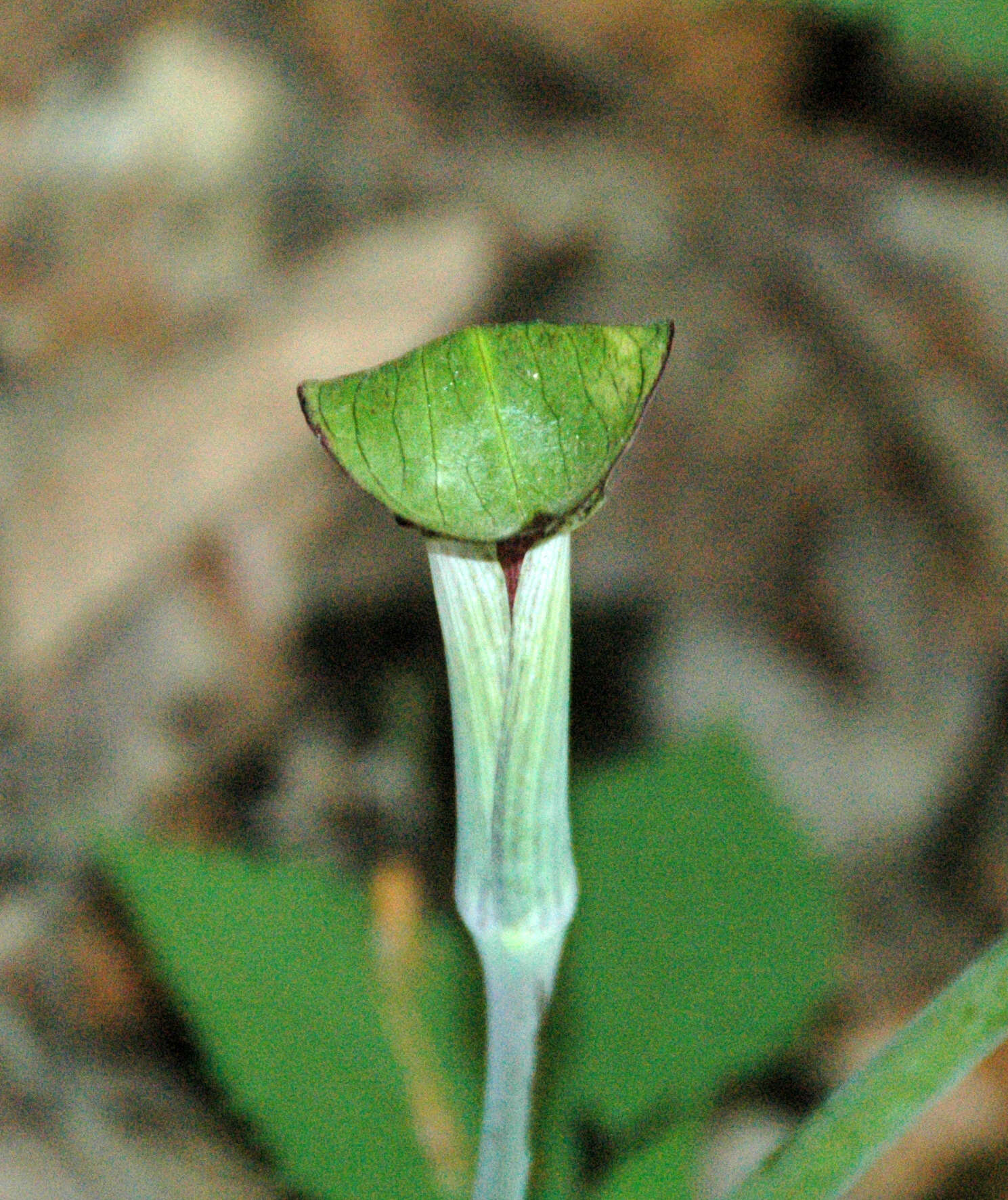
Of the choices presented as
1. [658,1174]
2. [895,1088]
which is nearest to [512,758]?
[895,1088]

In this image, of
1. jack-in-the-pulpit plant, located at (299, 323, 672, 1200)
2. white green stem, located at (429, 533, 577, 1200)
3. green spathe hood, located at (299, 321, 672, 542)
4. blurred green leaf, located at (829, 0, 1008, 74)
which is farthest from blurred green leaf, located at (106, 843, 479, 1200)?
blurred green leaf, located at (829, 0, 1008, 74)

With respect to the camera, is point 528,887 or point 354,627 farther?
point 354,627

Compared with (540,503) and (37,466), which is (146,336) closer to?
(37,466)

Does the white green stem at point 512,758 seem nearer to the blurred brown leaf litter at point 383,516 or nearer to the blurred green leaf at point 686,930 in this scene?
the blurred green leaf at point 686,930

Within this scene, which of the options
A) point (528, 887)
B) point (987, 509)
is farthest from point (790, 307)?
point (528, 887)

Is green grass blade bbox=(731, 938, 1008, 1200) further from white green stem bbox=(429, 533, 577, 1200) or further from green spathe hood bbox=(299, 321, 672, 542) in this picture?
green spathe hood bbox=(299, 321, 672, 542)

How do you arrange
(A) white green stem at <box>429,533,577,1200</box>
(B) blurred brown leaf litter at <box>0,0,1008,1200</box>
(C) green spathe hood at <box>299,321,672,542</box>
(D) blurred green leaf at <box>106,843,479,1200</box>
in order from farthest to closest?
(B) blurred brown leaf litter at <box>0,0,1008,1200</box> → (D) blurred green leaf at <box>106,843,479,1200</box> → (A) white green stem at <box>429,533,577,1200</box> → (C) green spathe hood at <box>299,321,672,542</box>

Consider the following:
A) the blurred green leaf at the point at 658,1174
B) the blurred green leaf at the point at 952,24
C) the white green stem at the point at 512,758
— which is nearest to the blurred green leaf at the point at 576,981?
the blurred green leaf at the point at 658,1174
